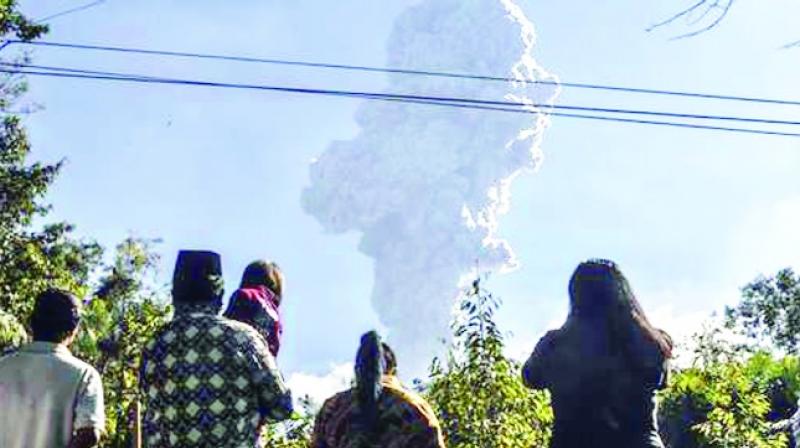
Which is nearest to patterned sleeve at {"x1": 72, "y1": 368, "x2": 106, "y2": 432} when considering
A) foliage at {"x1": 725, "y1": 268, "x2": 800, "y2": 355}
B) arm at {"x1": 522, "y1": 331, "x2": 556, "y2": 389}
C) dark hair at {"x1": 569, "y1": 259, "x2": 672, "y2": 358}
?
arm at {"x1": 522, "y1": 331, "x2": 556, "y2": 389}

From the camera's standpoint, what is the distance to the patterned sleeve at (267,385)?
502cm

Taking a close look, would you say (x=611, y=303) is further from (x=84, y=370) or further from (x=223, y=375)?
(x=84, y=370)

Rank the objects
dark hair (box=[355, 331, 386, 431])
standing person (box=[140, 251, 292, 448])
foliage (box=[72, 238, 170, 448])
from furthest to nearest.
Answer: foliage (box=[72, 238, 170, 448])
dark hair (box=[355, 331, 386, 431])
standing person (box=[140, 251, 292, 448])

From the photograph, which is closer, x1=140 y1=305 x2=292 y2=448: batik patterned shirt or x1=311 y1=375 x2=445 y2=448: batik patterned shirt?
x1=140 y1=305 x2=292 y2=448: batik patterned shirt

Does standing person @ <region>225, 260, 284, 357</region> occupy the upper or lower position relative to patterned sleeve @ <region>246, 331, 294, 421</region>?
upper

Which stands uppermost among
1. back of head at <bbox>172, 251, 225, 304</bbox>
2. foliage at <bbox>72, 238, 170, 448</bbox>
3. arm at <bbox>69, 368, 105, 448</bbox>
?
foliage at <bbox>72, 238, 170, 448</bbox>

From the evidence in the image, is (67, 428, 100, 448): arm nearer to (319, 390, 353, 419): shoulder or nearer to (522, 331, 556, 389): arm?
(319, 390, 353, 419): shoulder

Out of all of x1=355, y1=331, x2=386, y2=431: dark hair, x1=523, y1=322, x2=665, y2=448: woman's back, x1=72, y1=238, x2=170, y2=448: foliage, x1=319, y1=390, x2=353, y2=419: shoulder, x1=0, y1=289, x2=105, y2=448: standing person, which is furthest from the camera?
x1=72, y1=238, x2=170, y2=448: foliage

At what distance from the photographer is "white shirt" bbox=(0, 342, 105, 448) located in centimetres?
490

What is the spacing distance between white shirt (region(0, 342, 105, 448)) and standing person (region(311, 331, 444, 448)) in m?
1.23

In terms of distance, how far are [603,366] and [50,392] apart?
2101mm

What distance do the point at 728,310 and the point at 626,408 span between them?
51.1 m

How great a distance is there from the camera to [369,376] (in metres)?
5.68

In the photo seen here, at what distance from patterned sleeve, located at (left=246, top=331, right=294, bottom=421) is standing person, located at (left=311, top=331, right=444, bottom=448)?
0.67 meters
